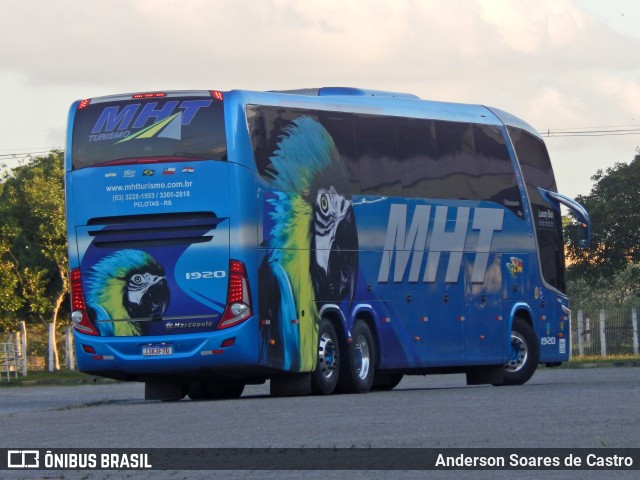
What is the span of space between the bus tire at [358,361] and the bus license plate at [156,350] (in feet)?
9.65

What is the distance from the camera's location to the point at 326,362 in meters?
23.4

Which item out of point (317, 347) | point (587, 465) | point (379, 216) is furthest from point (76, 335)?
point (587, 465)

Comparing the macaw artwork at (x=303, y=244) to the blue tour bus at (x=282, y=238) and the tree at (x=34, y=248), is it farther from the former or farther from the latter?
the tree at (x=34, y=248)

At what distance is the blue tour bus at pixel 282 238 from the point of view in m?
21.7

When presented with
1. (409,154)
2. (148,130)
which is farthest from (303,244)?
(409,154)

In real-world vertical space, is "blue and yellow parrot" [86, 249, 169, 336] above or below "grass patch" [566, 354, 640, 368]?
above

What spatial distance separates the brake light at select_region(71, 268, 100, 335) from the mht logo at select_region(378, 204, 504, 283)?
455cm

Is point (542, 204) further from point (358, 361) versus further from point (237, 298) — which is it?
point (237, 298)

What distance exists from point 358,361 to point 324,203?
2.44 metres

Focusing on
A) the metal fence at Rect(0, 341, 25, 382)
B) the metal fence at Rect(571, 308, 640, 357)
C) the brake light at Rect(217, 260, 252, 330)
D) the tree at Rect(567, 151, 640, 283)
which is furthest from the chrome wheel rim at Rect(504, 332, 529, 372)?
the tree at Rect(567, 151, 640, 283)

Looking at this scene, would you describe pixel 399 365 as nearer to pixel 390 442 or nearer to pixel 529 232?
pixel 529 232

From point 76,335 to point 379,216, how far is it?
4.80m

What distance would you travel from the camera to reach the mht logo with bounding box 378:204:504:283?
2483 centimetres

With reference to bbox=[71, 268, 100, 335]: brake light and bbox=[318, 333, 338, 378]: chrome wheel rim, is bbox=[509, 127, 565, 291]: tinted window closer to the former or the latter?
bbox=[318, 333, 338, 378]: chrome wheel rim
